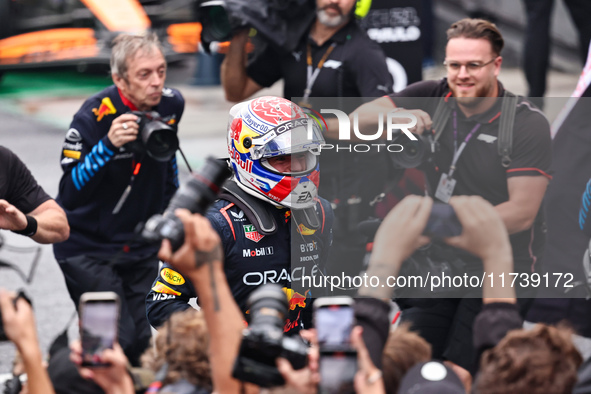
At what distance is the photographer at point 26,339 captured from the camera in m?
2.88

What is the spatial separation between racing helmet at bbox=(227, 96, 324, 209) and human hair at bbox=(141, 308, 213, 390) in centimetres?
105

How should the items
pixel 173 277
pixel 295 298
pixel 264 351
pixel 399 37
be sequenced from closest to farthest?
1. pixel 264 351
2. pixel 173 277
3. pixel 295 298
4. pixel 399 37

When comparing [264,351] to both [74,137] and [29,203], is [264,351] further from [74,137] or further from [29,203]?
[74,137]

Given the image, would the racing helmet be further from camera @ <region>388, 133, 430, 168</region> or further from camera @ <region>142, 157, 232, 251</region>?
Answer: camera @ <region>142, 157, 232, 251</region>

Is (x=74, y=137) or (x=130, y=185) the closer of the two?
(x=74, y=137)

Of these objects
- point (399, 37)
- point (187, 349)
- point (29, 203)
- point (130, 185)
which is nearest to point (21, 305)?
point (187, 349)

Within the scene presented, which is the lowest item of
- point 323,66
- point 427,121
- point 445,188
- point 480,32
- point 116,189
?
point 116,189

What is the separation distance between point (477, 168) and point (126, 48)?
2297 mm

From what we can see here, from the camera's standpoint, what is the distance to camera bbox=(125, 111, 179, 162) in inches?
203

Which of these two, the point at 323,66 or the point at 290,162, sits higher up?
the point at 290,162

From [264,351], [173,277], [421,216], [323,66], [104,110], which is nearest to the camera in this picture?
[264,351]

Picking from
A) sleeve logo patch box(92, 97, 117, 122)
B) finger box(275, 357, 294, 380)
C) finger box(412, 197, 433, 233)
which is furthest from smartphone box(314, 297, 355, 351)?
sleeve logo patch box(92, 97, 117, 122)

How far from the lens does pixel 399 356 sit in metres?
3.12

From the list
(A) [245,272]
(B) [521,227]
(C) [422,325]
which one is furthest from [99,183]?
(B) [521,227]
